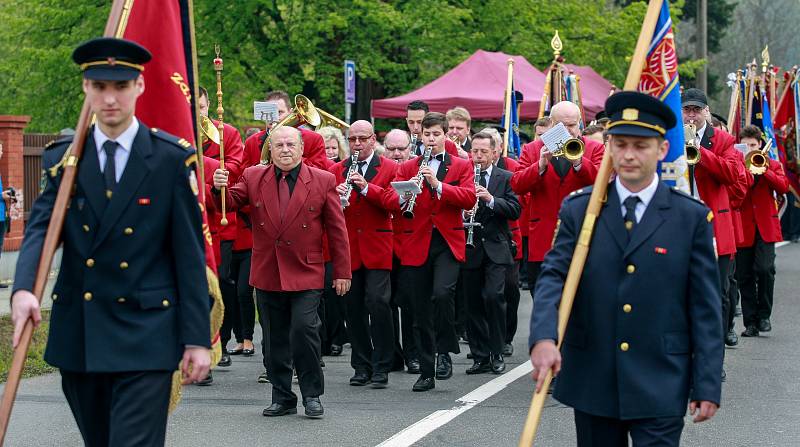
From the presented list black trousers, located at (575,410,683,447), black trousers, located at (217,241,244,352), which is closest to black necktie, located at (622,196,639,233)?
black trousers, located at (575,410,683,447)

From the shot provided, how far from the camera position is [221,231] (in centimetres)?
1229

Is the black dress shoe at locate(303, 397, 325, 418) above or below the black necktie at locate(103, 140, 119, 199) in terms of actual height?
below

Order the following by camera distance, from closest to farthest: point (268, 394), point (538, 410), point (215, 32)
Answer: point (538, 410)
point (268, 394)
point (215, 32)

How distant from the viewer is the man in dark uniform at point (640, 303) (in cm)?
546

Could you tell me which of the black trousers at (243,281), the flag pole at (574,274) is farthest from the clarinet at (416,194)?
the flag pole at (574,274)

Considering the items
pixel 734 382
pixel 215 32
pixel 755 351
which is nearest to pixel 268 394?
pixel 734 382

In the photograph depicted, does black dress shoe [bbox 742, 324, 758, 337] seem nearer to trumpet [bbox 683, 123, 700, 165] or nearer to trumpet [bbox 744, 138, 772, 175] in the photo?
trumpet [bbox 744, 138, 772, 175]

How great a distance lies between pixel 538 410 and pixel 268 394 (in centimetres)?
544

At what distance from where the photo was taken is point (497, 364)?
38.2ft

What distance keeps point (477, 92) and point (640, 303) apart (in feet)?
64.6

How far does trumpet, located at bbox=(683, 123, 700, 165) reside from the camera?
35.1 ft

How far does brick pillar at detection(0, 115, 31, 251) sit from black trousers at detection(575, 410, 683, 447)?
51.4 ft

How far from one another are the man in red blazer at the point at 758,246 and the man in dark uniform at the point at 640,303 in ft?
28.6

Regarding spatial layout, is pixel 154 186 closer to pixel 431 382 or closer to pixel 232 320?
pixel 431 382
